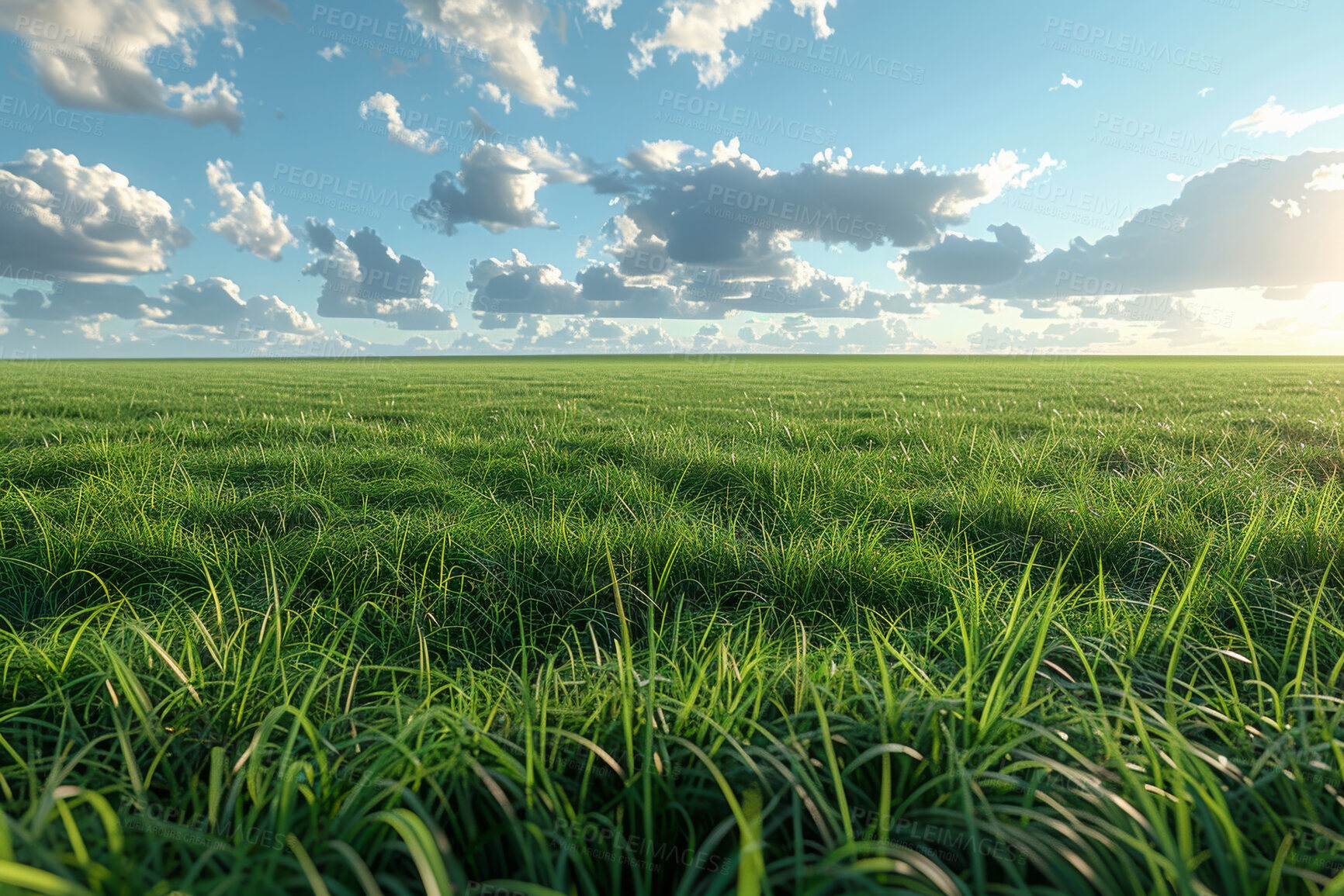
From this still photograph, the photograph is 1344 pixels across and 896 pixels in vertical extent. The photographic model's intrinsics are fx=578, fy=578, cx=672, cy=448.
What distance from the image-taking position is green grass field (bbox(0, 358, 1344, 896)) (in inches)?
41.1

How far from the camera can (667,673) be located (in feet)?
5.81

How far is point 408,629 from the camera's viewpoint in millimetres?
2207

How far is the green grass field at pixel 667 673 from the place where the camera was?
3.43 ft

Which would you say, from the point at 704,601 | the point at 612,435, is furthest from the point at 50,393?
the point at 704,601

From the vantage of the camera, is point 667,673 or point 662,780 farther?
point 667,673

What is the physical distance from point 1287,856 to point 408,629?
2.42 metres

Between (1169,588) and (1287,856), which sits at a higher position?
(1287,856)

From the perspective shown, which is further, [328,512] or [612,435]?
[612,435]

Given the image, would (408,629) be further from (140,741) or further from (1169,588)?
(1169,588)

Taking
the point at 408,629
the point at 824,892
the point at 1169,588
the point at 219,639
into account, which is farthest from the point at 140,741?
the point at 1169,588

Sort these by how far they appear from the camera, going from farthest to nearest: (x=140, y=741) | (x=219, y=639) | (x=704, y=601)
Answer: (x=704, y=601) → (x=219, y=639) → (x=140, y=741)

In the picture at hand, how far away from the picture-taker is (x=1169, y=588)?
271 cm

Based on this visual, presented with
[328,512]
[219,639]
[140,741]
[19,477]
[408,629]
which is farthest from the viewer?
[19,477]

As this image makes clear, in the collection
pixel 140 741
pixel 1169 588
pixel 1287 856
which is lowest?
pixel 1169 588
